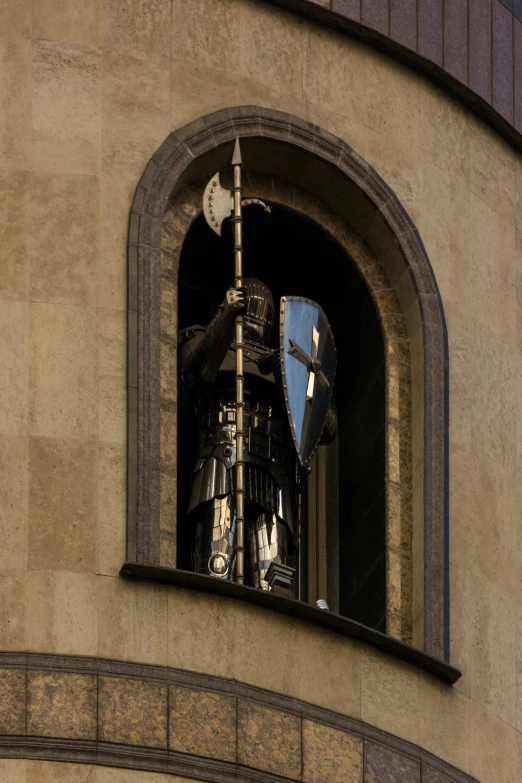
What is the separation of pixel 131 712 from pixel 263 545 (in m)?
2.62

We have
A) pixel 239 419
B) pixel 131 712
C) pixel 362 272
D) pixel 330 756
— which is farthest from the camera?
pixel 362 272

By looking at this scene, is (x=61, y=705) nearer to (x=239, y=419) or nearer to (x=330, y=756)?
(x=330, y=756)

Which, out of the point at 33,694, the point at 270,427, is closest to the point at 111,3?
the point at 270,427

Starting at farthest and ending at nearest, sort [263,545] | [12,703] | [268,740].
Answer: [263,545], [268,740], [12,703]

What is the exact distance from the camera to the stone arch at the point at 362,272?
27016mm

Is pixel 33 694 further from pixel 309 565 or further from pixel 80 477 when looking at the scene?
pixel 309 565

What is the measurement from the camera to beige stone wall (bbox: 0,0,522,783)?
26.4m

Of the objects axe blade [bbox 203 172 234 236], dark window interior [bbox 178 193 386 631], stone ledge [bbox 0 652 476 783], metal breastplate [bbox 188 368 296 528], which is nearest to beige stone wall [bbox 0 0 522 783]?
stone ledge [bbox 0 652 476 783]

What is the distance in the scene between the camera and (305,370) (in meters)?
28.2

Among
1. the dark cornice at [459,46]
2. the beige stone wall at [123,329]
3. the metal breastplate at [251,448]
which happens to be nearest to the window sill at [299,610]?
the beige stone wall at [123,329]

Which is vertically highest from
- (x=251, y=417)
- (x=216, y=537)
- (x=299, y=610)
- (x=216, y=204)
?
(x=216, y=204)

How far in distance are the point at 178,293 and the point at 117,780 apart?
5.43 m

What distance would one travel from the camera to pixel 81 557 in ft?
86.5

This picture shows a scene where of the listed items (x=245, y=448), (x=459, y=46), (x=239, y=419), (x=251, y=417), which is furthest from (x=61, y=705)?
(x=459, y=46)
